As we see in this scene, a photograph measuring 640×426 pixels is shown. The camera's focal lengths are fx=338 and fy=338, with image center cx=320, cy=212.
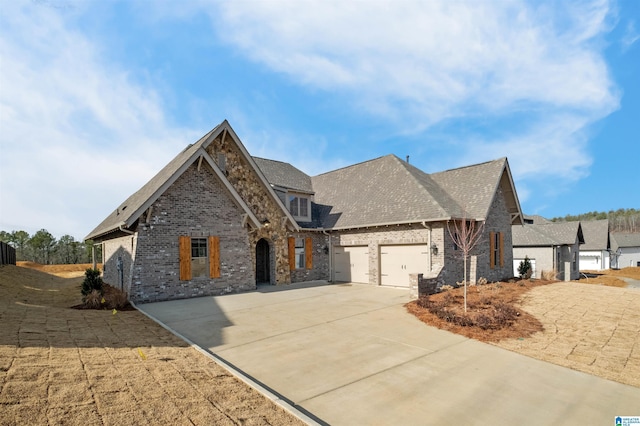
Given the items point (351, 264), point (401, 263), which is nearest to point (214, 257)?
point (351, 264)

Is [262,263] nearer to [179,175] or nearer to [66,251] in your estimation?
[179,175]

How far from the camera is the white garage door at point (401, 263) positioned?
15.8 meters

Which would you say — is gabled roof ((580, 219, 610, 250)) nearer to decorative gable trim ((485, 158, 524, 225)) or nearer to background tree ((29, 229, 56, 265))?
decorative gable trim ((485, 158, 524, 225))

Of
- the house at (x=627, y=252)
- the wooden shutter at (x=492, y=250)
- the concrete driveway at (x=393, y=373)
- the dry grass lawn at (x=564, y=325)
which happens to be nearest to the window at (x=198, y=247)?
the concrete driveway at (x=393, y=373)

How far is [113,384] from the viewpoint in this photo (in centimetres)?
480

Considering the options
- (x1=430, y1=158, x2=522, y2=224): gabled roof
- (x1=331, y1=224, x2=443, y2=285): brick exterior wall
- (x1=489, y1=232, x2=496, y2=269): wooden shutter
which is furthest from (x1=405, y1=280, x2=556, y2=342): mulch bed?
(x1=430, y1=158, x2=522, y2=224): gabled roof

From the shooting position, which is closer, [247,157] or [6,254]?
[247,157]

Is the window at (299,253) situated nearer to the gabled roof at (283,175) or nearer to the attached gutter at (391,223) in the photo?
the attached gutter at (391,223)

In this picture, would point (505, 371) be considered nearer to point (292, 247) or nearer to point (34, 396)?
point (34, 396)

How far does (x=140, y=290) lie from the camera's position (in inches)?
508

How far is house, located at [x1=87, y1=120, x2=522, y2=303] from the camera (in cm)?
1374

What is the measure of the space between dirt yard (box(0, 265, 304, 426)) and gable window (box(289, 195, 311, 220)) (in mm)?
12789

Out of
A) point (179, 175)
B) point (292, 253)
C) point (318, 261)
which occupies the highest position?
point (179, 175)

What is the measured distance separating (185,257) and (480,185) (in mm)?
15115
